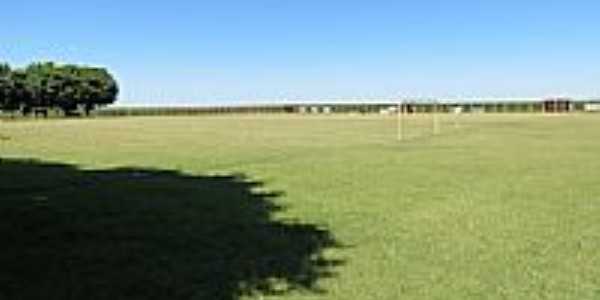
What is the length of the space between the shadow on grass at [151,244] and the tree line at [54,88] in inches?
5064

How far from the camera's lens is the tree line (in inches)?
5935

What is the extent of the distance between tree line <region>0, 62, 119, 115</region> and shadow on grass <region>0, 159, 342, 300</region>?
12863 cm

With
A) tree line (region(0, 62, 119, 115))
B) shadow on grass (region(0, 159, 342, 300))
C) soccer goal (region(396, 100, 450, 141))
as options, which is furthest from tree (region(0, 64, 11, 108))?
shadow on grass (region(0, 159, 342, 300))

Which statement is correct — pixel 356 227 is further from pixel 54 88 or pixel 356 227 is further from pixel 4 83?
pixel 54 88

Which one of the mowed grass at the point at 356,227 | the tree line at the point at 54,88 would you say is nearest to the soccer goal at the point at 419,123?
the mowed grass at the point at 356,227

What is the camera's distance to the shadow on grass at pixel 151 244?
40.3 feet

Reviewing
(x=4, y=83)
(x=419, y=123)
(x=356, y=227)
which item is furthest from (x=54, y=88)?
(x=356, y=227)

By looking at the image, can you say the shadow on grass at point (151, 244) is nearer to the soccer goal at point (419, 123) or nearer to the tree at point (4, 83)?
the soccer goal at point (419, 123)

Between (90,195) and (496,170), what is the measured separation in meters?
13.4

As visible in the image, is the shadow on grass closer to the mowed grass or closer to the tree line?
the mowed grass

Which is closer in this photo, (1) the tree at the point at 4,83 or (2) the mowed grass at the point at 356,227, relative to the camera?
(2) the mowed grass at the point at 356,227

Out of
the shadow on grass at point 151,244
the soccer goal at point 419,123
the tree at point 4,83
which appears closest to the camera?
the shadow on grass at point 151,244

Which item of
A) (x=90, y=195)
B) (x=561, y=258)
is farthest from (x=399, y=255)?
(x=90, y=195)

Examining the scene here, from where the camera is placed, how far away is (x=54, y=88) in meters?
159
